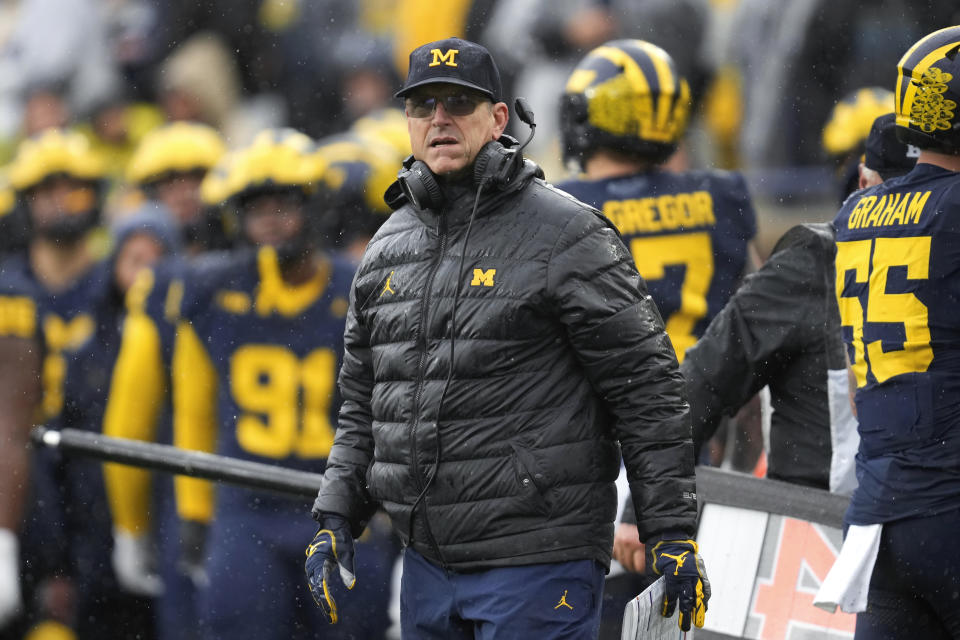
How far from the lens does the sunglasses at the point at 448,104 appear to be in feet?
11.9

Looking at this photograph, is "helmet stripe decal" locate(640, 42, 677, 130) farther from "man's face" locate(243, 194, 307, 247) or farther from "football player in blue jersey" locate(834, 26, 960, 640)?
"football player in blue jersey" locate(834, 26, 960, 640)

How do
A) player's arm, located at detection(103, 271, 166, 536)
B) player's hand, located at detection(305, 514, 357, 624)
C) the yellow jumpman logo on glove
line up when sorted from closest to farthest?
the yellow jumpman logo on glove
player's hand, located at detection(305, 514, 357, 624)
player's arm, located at detection(103, 271, 166, 536)

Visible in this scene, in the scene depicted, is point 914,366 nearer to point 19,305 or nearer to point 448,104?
point 448,104

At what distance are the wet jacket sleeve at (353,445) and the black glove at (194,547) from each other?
3093 millimetres

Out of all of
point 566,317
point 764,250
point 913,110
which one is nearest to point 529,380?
point 566,317

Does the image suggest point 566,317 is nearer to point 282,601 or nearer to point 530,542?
point 530,542

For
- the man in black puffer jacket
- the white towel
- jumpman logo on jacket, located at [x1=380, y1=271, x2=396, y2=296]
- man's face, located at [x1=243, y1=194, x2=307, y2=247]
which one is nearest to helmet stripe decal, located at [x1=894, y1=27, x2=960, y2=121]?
the man in black puffer jacket

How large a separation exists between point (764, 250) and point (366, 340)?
2645mm

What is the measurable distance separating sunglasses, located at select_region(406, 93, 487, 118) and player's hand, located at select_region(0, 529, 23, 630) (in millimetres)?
4595

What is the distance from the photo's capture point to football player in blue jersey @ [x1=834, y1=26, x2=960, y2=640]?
3.42 metres

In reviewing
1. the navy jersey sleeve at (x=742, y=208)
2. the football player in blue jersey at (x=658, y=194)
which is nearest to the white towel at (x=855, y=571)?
the football player in blue jersey at (x=658, y=194)

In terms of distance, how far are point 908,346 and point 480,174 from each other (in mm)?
1035

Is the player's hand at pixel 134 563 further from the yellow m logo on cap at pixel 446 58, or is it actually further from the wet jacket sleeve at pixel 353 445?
the yellow m logo on cap at pixel 446 58

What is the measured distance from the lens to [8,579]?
7.44 metres
